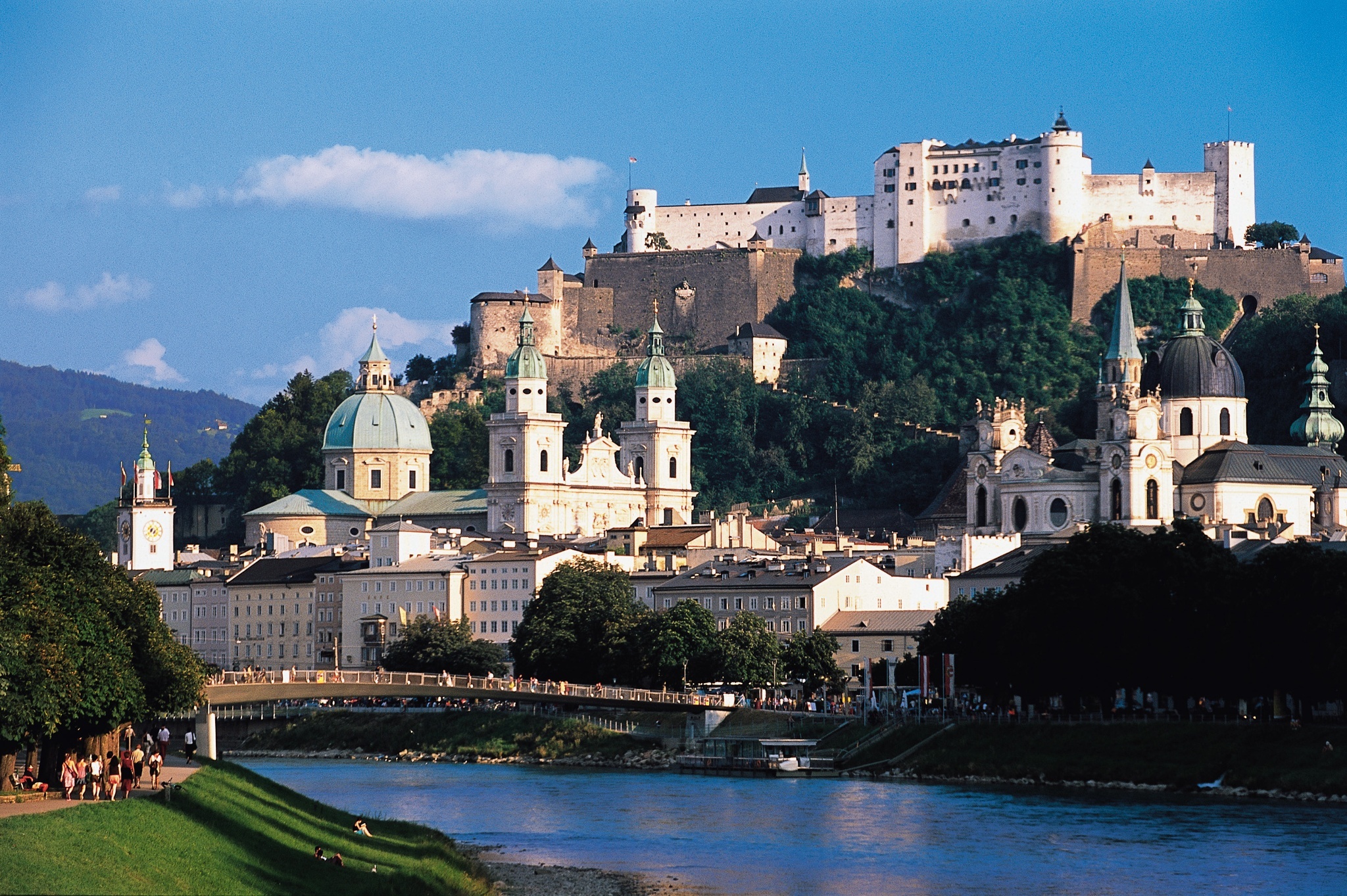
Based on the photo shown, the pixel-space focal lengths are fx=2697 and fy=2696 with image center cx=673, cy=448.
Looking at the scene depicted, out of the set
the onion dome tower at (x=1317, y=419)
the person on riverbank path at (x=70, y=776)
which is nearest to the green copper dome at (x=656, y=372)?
the onion dome tower at (x=1317, y=419)

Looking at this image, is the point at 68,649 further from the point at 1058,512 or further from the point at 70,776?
the point at 1058,512

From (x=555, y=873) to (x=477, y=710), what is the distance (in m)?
40.0

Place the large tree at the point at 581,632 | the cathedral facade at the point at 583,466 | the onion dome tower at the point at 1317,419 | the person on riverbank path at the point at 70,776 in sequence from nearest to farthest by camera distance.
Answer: the person on riverbank path at the point at 70,776, the large tree at the point at 581,632, the onion dome tower at the point at 1317,419, the cathedral facade at the point at 583,466

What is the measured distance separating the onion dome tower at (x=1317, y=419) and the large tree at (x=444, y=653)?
135ft

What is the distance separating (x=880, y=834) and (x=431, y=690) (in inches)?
868

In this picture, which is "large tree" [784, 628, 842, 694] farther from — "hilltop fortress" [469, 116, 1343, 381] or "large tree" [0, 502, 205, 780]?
"hilltop fortress" [469, 116, 1343, 381]

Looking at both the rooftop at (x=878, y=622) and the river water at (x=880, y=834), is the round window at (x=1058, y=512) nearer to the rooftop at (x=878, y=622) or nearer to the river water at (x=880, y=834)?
the rooftop at (x=878, y=622)

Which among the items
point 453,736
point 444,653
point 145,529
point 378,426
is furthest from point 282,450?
point 453,736

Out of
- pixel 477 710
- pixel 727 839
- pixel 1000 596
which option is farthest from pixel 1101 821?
pixel 477 710

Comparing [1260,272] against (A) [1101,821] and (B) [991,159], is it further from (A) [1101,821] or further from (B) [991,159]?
(A) [1101,821]

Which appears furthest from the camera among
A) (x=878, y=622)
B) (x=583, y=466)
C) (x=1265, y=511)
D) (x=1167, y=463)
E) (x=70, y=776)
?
(x=583, y=466)

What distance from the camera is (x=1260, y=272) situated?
152625 millimetres

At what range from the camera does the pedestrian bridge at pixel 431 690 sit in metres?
65.6

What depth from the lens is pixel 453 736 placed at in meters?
87.6
